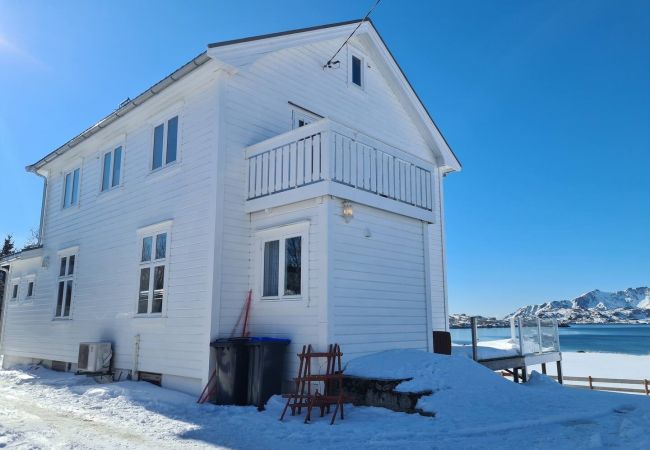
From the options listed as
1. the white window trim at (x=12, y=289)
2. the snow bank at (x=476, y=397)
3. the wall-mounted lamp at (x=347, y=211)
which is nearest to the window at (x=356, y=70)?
the wall-mounted lamp at (x=347, y=211)

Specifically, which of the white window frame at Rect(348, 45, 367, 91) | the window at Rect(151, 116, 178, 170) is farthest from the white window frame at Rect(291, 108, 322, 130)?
the window at Rect(151, 116, 178, 170)

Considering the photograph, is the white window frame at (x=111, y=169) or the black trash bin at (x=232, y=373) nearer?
the black trash bin at (x=232, y=373)

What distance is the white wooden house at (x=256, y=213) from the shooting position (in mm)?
9195

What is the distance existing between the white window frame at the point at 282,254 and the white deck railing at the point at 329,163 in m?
0.76

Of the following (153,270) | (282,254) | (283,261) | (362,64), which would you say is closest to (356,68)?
(362,64)

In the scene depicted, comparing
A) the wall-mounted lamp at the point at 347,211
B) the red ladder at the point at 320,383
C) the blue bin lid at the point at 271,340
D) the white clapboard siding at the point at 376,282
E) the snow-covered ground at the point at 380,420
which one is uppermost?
the wall-mounted lamp at the point at 347,211

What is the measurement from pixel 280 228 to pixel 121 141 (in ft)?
23.0

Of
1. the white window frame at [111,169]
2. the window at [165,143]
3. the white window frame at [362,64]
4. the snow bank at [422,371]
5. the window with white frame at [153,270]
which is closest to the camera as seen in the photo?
the snow bank at [422,371]

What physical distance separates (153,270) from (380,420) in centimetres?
683

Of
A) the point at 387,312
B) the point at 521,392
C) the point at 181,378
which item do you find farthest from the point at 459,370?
the point at 181,378

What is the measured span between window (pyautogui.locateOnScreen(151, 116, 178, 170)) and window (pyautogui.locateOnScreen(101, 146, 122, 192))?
1.94 m

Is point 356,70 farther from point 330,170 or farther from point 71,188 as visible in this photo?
point 71,188

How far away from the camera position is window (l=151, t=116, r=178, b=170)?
1186 centimetres

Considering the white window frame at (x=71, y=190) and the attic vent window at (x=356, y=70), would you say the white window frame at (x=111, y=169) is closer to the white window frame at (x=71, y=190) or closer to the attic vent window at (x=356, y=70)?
the white window frame at (x=71, y=190)
